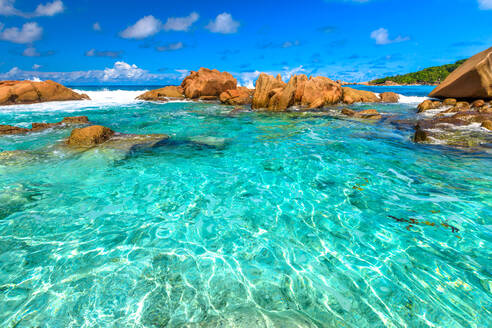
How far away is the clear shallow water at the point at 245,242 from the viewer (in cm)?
309

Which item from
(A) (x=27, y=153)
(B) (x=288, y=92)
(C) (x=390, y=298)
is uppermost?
(B) (x=288, y=92)

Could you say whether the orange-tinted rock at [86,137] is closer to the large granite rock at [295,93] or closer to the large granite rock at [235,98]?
the large granite rock at [295,93]

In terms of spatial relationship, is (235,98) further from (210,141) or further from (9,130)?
(9,130)

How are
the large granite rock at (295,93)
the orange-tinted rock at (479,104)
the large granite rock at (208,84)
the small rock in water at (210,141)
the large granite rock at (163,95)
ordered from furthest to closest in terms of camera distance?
the large granite rock at (163,95), the large granite rock at (208,84), the large granite rock at (295,93), the orange-tinted rock at (479,104), the small rock in water at (210,141)

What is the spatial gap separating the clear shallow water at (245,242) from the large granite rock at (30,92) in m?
27.2

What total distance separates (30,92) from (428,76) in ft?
381

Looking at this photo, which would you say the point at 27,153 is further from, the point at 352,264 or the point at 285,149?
the point at 352,264

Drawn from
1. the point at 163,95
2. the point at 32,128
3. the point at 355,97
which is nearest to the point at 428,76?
the point at 355,97

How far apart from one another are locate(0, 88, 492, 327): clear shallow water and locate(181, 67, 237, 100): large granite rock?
26820mm

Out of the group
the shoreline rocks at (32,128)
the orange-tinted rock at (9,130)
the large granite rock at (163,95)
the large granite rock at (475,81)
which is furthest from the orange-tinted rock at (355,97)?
the orange-tinted rock at (9,130)

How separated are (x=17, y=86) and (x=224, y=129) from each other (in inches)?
1152

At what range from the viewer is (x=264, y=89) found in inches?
908

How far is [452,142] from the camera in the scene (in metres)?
9.91

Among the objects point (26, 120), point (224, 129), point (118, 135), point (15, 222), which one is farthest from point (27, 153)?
point (26, 120)
